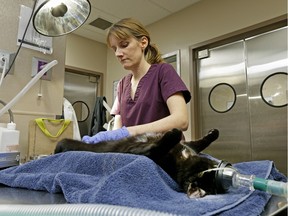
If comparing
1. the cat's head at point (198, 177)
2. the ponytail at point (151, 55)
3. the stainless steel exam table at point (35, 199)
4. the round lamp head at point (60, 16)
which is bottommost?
the stainless steel exam table at point (35, 199)

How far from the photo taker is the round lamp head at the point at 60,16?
0.99 meters

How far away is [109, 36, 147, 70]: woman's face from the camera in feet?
3.40

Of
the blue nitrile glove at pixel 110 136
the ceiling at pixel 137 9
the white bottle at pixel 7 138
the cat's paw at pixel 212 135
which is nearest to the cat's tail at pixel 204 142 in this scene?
the cat's paw at pixel 212 135

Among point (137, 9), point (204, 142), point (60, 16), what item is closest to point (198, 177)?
point (204, 142)

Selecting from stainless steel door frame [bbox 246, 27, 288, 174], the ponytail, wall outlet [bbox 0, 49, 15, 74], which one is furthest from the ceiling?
wall outlet [bbox 0, 49, 15, 74]

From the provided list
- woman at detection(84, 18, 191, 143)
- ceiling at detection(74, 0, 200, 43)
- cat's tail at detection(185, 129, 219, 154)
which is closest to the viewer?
cat's tail at detection(185, 129, 219, 154)

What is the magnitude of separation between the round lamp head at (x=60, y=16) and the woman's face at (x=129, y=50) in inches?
6.6

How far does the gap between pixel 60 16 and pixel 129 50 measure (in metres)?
0.34

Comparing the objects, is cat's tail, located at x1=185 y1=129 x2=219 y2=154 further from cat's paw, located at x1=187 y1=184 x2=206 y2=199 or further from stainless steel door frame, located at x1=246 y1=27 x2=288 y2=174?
stainless steel door frame, located at x1=246 y1=27 x2=288 y2=174

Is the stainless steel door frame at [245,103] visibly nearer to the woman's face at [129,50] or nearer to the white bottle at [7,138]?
the woman's face at [129,50]

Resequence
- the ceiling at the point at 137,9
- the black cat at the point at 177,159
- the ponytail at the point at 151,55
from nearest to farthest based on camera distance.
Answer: the black cat at the point at 177,159
the ponytail at the point at 151,55
the ceiling at the point at 137,9

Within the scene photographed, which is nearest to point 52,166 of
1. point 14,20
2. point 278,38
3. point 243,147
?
point 14,20

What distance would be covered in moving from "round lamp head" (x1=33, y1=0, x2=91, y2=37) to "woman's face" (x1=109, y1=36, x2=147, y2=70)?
0.55 ft

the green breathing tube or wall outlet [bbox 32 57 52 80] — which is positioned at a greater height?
wall outlet [bbox 32 57 52 80]
